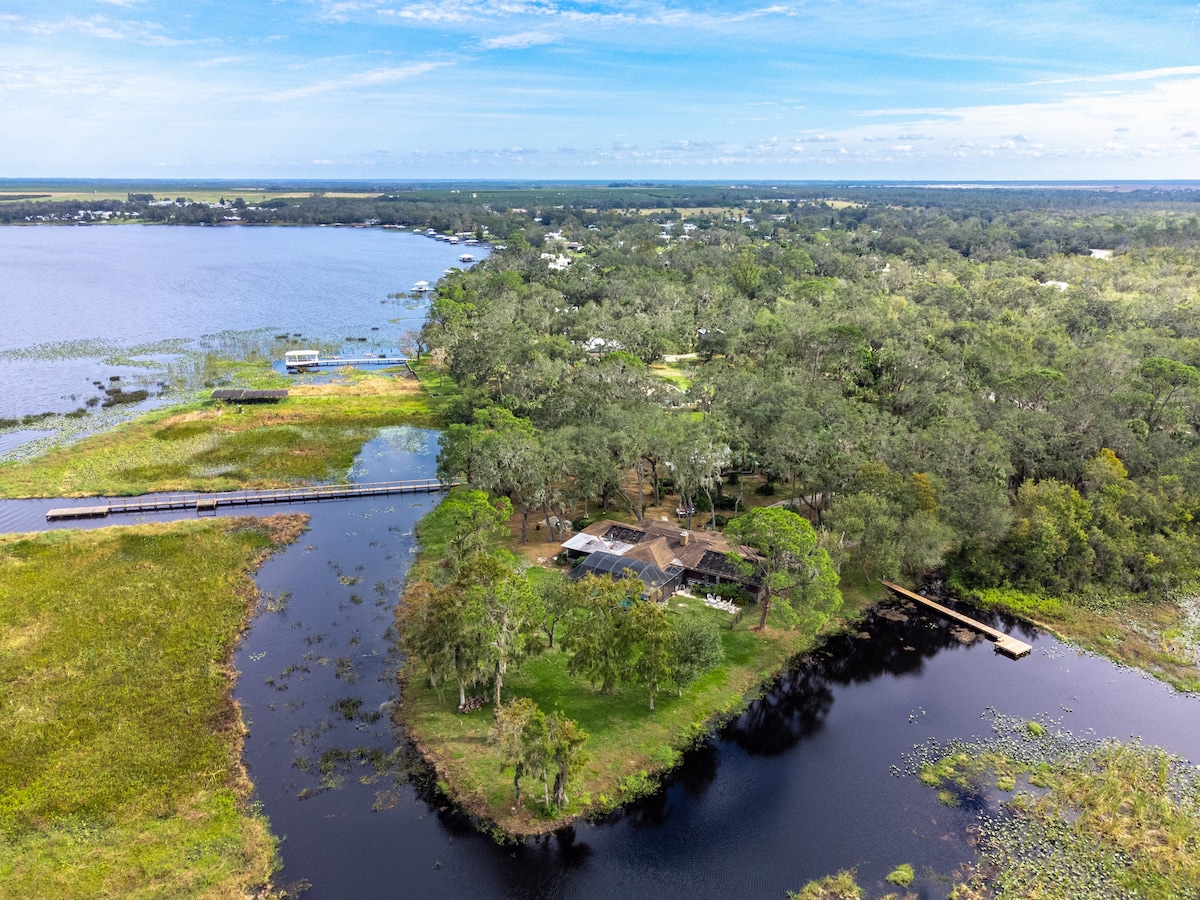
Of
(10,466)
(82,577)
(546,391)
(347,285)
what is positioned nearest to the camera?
(82,577)

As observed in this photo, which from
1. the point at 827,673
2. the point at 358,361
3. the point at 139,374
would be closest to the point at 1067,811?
the point at 827,673

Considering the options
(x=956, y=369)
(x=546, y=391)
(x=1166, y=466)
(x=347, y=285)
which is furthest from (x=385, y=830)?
(x=347, y=285)

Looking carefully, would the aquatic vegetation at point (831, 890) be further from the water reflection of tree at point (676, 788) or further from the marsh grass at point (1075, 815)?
the water reflection of tree at point (676, 788)

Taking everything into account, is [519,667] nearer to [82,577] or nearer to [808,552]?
[808,552]

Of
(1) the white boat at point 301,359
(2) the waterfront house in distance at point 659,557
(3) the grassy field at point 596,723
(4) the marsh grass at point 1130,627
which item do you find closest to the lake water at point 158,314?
(1) the white boat at point 301,359

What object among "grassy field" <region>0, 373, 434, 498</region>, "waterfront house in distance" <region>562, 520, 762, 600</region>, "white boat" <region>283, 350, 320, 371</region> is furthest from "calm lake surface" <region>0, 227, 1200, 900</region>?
"white boat" <region>283, 350, 320, 371</region>

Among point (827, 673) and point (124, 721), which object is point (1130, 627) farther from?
point (124, 721)

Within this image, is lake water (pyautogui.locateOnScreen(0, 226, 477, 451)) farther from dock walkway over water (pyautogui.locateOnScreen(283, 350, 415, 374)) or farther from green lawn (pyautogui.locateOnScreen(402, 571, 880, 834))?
green lawn (pyautogui.locateOnScreen(402, 571, 880, 834))
